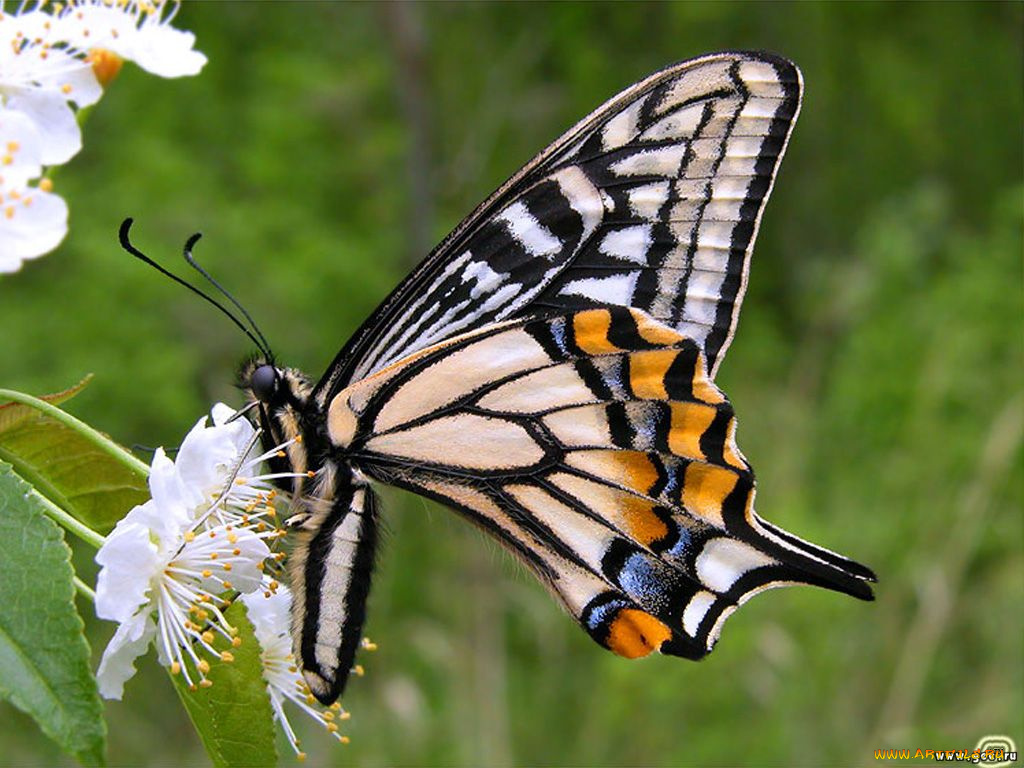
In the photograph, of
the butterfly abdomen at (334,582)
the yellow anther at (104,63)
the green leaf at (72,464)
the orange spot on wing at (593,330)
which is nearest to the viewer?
the green leaf at (72,464)

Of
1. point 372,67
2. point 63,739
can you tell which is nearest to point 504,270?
point 63,739

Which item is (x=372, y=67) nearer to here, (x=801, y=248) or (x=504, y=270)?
(x=801, y=248)

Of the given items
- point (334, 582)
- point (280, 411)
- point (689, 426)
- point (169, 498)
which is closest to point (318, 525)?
point (334, 582)

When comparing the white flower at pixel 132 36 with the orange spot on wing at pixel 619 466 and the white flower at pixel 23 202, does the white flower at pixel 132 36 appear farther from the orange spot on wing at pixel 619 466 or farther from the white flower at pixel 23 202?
the orange spot on wing at pixel 619 466

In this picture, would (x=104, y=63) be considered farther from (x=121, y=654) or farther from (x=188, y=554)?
(x=121, y=654)

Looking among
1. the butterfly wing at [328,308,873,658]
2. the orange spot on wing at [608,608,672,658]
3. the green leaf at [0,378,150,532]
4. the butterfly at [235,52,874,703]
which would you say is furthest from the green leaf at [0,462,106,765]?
the orange spot on wing at [608,608,672,658]

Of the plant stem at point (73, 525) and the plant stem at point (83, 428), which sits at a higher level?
the plant stem at point (83, 428)

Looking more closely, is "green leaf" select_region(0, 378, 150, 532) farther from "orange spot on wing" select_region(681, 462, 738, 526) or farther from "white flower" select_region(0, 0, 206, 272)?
"orange spot on wing" select_region(681, 462, 738, 526)

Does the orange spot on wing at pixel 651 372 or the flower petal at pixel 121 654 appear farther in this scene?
the orange spot on wing at pixel 651 372

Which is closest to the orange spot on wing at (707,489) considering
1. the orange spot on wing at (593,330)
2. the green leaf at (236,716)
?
the orange spot on wing at (593,330)
